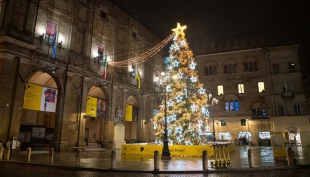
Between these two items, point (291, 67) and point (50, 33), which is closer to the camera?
point (50, 33)

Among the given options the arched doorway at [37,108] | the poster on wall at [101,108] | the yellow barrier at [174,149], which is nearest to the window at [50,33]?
the arched doorway at [37,108]

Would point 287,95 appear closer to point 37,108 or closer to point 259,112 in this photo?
point 259,112

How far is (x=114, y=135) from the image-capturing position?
1051 inches

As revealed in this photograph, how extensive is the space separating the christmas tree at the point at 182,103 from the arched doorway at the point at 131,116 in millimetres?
11331

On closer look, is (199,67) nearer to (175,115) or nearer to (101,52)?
(101,52)

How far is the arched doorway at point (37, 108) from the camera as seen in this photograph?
65.0 feet

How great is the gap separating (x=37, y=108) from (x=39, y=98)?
0.93 meters

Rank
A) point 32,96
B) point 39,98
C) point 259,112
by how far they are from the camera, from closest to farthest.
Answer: point 32,96
point 39,98
point 259,112

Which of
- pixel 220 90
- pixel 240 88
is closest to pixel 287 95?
pixel 240 88

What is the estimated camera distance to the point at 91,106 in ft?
83.4

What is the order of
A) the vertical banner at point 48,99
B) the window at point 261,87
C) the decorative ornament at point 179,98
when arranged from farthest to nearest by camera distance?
the window at point 261,87 → the vertical banner at point 48,99 → the decorative ornament at point 179,98

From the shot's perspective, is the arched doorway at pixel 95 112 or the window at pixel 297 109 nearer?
the arched doorway at pixel 95 112

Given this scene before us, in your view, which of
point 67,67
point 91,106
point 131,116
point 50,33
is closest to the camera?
point 50,33

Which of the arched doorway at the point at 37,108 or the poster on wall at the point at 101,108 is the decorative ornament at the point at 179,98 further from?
the arched doorway at the point at 37,108
